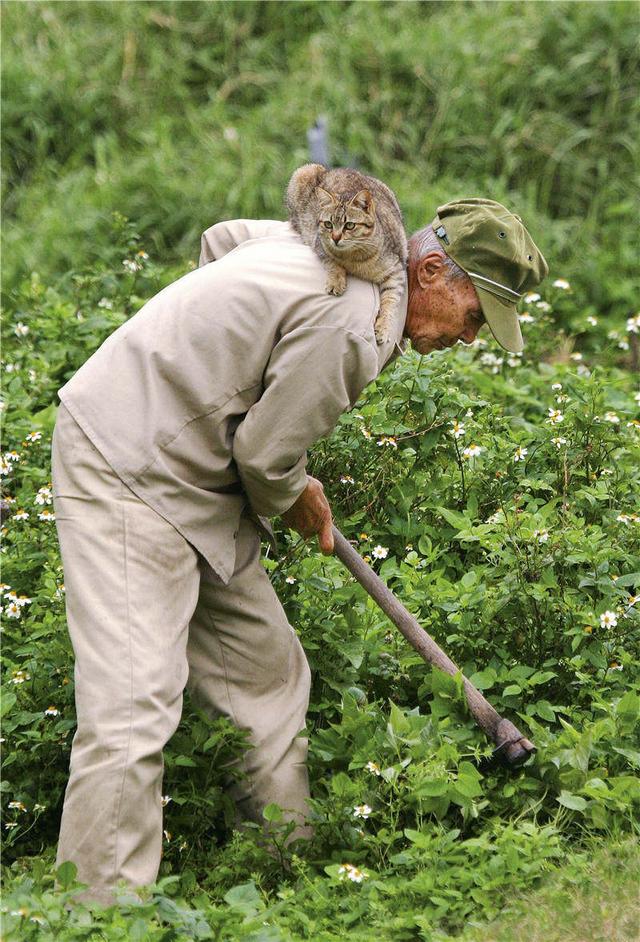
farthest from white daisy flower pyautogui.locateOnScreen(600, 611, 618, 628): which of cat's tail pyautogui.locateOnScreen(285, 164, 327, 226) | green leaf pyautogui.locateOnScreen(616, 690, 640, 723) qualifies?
cat's tail pyautogui.locateOnScreen(285, 164, 327, 226)

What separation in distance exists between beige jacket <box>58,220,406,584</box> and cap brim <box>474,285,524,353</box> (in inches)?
9.1

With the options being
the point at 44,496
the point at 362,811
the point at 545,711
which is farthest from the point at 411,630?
the point at 44,496

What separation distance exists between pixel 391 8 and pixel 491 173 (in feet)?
5.48

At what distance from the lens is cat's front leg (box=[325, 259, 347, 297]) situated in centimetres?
337

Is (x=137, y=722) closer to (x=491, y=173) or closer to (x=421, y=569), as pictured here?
(x=421, y=569)

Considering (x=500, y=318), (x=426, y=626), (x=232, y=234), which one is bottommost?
(x=426, y=626)

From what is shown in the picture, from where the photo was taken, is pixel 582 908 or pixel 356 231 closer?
pixel 582 908

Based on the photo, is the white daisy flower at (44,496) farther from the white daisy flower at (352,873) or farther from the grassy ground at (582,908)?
the grassy ground at (582,908)

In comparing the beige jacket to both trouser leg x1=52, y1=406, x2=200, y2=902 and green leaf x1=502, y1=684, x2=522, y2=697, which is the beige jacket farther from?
green leaf x1=502, y1=684, x2=522, y2=697

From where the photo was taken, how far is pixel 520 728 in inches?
150

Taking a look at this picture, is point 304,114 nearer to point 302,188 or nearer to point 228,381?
point 302,188

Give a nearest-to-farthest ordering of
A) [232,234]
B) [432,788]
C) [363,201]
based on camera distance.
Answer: [432,788] < [363,201] < [232,234]

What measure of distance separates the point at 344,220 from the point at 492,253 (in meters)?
0.40

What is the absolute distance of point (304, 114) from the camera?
330 inches
